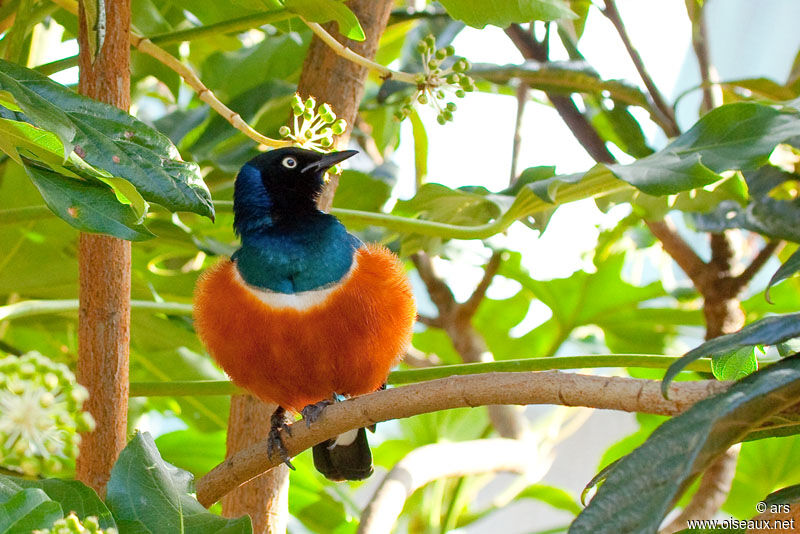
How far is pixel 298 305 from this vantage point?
1.57 meters

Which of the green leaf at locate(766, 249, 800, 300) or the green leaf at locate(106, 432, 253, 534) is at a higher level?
the green leaf at locate(766, 249, 800, 300)

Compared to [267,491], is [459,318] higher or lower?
higher

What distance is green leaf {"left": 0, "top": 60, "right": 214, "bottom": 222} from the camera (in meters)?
0.98

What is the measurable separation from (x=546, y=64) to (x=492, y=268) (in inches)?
19.5

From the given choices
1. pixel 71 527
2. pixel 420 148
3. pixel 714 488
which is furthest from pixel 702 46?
pixel 71 527

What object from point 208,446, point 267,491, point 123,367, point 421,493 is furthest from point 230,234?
point 123,367

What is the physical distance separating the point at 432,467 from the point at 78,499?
82cm

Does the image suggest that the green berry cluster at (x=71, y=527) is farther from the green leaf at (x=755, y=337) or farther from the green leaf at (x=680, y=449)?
the green leaf at (x=755, y=337)

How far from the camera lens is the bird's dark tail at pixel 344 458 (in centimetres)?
177

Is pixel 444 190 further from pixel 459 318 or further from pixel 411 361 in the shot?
pixel 411 361

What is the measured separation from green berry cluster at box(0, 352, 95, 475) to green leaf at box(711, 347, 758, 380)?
73 cm

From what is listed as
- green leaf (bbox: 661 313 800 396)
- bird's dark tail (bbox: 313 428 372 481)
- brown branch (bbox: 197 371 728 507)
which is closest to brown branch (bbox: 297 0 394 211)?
bird's dark tail (bbox: 313 428 372 481)

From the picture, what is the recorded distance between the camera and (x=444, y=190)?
1580 millimetres

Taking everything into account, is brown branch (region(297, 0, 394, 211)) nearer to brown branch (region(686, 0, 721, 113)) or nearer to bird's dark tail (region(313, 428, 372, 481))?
bird's dark tail (region(313, 428, 372, 481))
